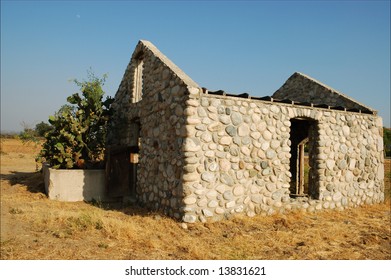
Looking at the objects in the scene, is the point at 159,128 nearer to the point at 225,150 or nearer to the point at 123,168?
the point at 225,150

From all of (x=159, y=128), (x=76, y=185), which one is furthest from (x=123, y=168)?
(x=159, y=128)

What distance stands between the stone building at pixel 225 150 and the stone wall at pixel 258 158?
0.02m

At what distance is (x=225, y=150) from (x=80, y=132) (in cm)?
509

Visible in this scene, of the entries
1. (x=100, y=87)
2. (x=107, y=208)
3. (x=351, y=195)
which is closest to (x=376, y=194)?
(x=351, y=195)

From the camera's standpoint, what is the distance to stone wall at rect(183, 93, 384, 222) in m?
7.02

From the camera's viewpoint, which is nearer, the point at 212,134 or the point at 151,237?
the point at 151,237

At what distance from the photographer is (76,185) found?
9617 mm

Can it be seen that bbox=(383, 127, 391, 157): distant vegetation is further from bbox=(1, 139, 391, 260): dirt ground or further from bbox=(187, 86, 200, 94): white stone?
bbox=(187, 86, 200, 94): white stone

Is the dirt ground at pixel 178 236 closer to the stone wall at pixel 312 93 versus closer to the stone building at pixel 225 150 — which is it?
the stone building at pixel 225 150

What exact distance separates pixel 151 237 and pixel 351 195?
6.69 meters

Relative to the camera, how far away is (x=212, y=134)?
721 cm

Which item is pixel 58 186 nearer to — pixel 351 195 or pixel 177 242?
pixel 177 242

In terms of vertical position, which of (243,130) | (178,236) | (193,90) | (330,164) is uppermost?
(193,90)

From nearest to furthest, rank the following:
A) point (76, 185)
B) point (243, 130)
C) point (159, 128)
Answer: point (243, 130)
point (159, 128)
point (76, 185)
